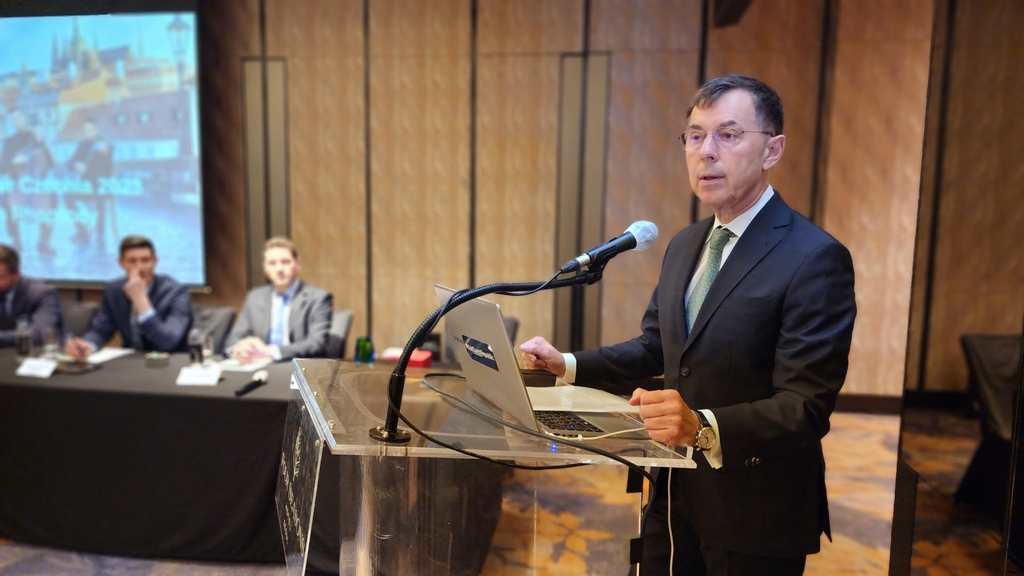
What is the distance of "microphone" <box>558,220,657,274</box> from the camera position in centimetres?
115

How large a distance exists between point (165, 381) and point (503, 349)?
2451 mm

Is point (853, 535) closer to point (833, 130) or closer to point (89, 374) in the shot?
point (833, 130)

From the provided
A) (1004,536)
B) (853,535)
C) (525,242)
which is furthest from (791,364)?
(525,242)

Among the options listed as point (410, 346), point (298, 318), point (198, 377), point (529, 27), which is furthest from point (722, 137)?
point (529, 27)

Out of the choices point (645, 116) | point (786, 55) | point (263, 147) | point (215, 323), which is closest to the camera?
point (215, 323)

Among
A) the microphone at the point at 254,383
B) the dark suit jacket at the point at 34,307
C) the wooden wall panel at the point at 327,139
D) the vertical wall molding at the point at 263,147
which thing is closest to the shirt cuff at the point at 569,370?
the microphone at the point at 254,383

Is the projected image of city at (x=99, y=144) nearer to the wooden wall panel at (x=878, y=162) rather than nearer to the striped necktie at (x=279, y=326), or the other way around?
the striped necktie at (x=279, y=326)

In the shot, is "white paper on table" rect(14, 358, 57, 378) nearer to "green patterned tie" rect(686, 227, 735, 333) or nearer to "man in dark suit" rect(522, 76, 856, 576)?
"man in dark suit" rect(522, 76, 856, 576)

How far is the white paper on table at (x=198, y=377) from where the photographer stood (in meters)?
2.87

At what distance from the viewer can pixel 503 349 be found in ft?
3.46

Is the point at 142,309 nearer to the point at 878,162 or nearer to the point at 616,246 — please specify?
the point at 616,246

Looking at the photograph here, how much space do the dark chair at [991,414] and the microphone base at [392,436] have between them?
62.8 inches

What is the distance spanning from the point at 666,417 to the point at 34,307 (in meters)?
4.30

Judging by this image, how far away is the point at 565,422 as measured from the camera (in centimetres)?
119
